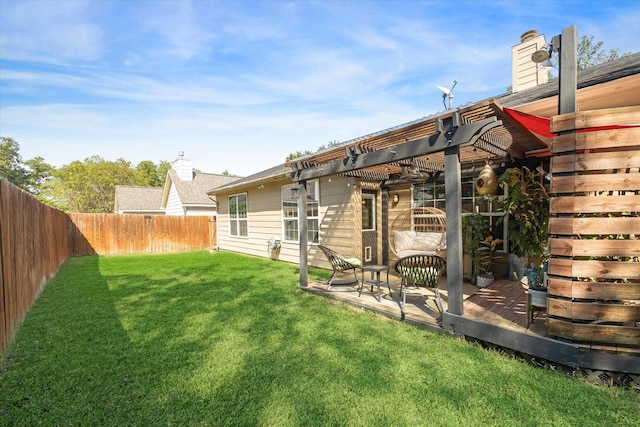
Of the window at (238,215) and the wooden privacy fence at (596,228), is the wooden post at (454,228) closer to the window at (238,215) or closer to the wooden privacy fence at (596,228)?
the wooden privacy fence at (596,228)

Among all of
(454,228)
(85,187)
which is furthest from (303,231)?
(85,187)

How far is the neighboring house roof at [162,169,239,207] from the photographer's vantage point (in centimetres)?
1545

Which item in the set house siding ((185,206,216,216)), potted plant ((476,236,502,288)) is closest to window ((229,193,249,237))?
house siding ((185,206,216,216))

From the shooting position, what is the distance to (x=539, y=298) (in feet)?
8.96

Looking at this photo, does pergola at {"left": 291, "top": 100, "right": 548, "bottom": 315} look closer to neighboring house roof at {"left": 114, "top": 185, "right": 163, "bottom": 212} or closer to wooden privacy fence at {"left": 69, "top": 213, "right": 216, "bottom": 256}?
wooden privacy fence at {"left": 69, "top": 213, "right": 216, "bottom": 256}

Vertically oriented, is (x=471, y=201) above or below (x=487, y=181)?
below

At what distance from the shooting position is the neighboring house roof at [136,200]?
63.3ft

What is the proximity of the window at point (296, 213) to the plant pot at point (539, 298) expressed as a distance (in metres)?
5.15

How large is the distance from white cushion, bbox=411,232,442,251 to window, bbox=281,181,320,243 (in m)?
2.62

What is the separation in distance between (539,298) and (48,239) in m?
8.87

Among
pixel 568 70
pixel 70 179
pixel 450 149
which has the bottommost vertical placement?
pixel 450 149

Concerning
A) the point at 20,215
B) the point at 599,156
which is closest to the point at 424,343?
the point at 599,156

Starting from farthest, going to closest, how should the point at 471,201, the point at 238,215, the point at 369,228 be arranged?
the point at 238,215 → the point at 369,228 → the point at 471,201

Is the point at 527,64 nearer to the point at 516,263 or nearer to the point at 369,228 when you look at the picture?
the point at 516,263
